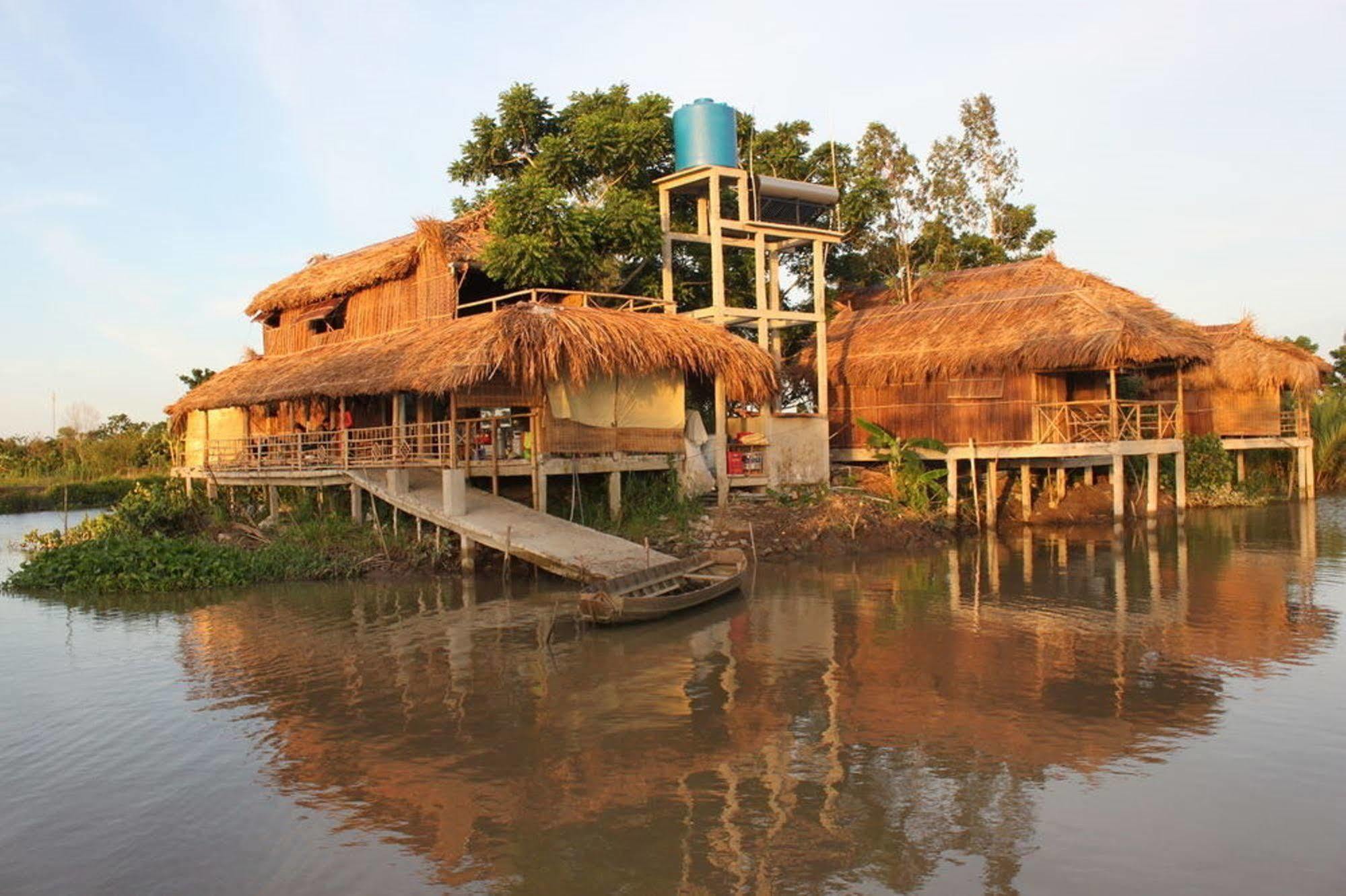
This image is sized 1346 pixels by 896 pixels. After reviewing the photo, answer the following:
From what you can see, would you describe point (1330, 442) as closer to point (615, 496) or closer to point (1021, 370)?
point (1021, 370)

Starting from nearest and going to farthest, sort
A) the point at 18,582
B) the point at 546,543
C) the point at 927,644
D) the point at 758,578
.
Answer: the point at 927,644
the point at 546,543
the point at 758,578
the point at 18,582

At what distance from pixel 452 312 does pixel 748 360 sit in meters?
5.71

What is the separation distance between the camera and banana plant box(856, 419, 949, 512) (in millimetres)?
20891

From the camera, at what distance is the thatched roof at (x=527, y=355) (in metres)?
16.0

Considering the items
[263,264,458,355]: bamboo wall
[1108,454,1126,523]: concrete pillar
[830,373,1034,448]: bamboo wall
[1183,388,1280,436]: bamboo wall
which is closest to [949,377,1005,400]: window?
[830,373,1034,448]: bamboo wall

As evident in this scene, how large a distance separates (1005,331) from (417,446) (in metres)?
12.0

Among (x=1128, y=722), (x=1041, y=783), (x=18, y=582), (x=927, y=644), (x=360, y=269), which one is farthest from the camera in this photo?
(x=360, y=269)

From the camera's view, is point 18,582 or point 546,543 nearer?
point 546,543

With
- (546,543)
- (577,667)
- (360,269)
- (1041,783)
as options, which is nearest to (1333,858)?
(1041,783)

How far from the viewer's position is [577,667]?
10586 mm

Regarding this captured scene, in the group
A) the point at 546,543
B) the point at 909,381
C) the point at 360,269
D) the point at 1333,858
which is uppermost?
the point at 360,269

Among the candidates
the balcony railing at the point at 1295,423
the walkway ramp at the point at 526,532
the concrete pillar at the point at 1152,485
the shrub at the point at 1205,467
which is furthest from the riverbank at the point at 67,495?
the balcony railing at the point at 1295,423

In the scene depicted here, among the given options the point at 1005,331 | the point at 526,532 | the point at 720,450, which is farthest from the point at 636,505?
the point at 1005,331

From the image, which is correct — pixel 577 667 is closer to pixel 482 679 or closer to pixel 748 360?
pixel 482 679
